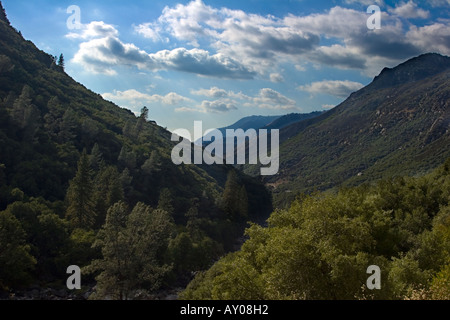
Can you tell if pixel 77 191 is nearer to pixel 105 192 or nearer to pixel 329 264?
pixel 105 192

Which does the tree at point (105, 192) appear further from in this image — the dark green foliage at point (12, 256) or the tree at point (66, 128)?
the dark green foliage at point (12, 256)

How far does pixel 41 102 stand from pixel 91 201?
198 feet

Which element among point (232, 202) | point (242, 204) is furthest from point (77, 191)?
point (242, 204)

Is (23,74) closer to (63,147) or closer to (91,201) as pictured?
(63,147)

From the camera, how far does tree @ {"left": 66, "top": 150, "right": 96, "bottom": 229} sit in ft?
236

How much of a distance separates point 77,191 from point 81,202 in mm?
2506

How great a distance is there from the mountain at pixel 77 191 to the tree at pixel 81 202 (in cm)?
21

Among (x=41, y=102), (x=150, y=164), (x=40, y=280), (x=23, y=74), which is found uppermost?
(x=23, y=74)

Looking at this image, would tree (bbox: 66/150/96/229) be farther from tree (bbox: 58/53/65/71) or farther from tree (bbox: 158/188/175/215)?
tree (bbox: 58/53/65/71)

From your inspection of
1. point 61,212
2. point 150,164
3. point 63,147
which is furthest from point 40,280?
point 150,164

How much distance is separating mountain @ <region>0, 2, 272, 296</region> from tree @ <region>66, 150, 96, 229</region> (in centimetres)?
21

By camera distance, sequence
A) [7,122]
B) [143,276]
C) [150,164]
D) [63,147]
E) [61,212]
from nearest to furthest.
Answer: [143,276] < [61,212] < [7,122] < [63,147] < [150,164]

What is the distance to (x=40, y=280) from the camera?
57219mm
